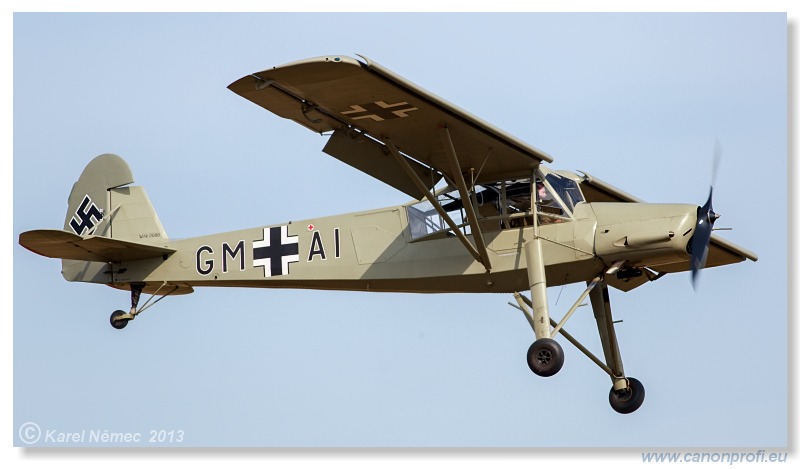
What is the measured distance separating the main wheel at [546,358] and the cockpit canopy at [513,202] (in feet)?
5.69

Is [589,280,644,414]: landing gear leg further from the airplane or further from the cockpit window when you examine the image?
the cockpit window

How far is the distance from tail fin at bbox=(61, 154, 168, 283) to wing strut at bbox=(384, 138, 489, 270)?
4.60 meters

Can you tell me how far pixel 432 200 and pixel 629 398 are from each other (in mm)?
3756

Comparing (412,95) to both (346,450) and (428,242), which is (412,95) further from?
(346,450)

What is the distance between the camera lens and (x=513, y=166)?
16.6m

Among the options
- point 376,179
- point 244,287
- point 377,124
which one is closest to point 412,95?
point 377,124

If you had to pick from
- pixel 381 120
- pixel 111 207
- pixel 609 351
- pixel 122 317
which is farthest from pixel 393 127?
pixel 111 207

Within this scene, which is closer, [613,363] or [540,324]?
[540,324]

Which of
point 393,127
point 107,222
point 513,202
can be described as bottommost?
point 107,222

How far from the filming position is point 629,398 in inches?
698

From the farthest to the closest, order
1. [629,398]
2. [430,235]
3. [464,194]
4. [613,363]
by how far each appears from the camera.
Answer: [613,363]
[629,398]
[430,235]
[464,194]

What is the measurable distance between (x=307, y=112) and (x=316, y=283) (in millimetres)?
3154

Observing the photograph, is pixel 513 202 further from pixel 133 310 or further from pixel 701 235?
pixel 133 310

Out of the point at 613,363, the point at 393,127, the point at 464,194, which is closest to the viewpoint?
the point at 393,127
